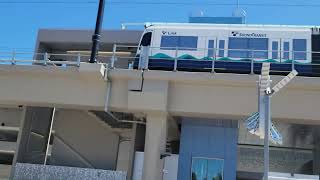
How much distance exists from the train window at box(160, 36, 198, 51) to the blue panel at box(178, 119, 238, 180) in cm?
380

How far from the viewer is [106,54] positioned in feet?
99.8

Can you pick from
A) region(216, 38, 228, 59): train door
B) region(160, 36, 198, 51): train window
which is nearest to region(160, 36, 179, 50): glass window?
region(160, 36, 198, 51): train window

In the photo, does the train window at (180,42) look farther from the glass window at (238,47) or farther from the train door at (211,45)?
the glass window at (238,47)

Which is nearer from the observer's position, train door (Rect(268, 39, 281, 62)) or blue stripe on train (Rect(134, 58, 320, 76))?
blue stripe on train (Rect(134, 58, 320, 76))

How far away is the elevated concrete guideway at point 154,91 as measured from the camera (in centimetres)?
1962

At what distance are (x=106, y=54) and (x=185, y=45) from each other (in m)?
8.23

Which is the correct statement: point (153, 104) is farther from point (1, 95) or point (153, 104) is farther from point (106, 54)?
point (106, 54)

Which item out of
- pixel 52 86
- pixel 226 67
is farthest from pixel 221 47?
pixel 52 86

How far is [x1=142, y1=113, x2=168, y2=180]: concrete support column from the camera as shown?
1973 centimetres

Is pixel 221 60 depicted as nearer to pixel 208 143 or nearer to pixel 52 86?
pixel 208 143

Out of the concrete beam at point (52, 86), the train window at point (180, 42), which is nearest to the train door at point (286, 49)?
the train window at point (180, 42)

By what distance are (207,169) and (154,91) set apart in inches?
177

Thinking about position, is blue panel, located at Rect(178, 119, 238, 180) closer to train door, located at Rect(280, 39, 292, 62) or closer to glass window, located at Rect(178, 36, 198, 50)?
glass window, located at Rect(178, 36, 198, 50)

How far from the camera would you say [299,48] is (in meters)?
22.6
